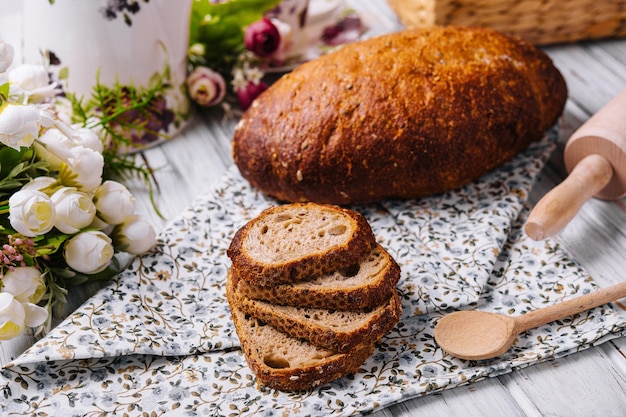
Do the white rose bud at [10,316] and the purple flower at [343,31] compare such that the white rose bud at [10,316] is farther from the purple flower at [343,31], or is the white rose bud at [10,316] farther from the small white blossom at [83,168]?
the purple flower at [343,31]

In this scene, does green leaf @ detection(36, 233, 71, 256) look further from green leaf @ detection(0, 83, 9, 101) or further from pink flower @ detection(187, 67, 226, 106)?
pink flower @ detection(187, 67, 226, 106)

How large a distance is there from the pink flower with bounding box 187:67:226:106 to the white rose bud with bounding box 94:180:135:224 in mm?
704

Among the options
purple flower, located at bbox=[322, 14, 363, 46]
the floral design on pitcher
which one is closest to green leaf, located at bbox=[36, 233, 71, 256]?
the floral design on pitcher

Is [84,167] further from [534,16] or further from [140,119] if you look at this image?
[534,16]

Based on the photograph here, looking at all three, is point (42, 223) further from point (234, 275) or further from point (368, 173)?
point (368, 173)

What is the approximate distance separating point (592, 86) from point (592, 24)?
0.29 meters

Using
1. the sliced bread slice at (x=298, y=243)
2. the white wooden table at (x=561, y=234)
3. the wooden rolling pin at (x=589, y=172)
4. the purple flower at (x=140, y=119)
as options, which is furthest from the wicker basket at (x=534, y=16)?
the sliced bread slice at (x=298, y=243)

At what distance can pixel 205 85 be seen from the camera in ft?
8.24

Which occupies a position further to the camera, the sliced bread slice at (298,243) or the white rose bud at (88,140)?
the white rose bud at (88,140)

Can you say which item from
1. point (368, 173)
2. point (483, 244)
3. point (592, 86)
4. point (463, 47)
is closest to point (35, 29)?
point (368, 173)

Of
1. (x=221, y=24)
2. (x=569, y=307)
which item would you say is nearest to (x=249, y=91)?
(x=221, y=24)

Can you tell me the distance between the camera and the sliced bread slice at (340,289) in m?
1.65

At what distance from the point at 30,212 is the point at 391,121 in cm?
95

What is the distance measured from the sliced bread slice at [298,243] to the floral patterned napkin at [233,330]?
7.7 inches
